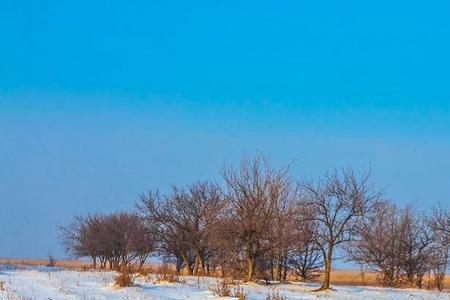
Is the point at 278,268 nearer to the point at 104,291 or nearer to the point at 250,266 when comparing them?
the point at 250,266

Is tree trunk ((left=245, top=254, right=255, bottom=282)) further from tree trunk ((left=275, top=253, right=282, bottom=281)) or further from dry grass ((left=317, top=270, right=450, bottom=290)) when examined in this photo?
dry grass ((left=317, top=270, right=450, bottom=290))

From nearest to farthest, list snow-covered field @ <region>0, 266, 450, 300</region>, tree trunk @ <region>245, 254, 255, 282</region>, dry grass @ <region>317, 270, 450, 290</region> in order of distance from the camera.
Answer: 1. snow-covered field @ <region>0, 266, 450, 300</region>
2. tree trunk @ <region>245, 254, 255, 282</region>
3. dry grass @ <region>317, 270, 450, 290</region>

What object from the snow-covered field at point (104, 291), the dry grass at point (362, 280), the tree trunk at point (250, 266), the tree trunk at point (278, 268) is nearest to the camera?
the snow-covered field at point (104, 291)

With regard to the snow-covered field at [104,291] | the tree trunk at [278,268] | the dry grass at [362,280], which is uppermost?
the tree trunk at [278,268]

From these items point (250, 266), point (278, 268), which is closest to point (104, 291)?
point (250, 266)

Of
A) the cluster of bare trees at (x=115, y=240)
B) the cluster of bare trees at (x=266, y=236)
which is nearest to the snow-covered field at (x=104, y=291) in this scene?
the cluster of bare trees at (x=266, y=236)

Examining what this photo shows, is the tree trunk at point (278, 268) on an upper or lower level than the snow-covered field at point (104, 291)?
upper

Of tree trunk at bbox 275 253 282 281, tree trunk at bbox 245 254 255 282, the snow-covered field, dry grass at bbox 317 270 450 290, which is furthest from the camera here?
dry grass at bbox 317 270 450 290

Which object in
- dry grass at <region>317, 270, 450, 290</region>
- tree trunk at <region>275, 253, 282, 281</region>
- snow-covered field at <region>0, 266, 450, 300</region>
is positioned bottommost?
dry grass at <region>317, 270, 450, 290</region>

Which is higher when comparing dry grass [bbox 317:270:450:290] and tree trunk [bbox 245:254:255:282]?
tree trunk [bbox 245:254:255:282]

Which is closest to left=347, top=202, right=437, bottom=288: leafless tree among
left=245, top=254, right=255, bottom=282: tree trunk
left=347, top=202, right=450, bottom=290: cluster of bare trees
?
left=347, top=202, right=450, bottom=290: cluster of bare trees

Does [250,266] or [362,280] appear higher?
[250,266]

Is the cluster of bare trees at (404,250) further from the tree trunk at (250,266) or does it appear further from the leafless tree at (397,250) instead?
the tree trunk at (250,266)

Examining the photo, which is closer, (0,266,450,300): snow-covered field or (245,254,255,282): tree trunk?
(0,266,450,300): snow-covered field
